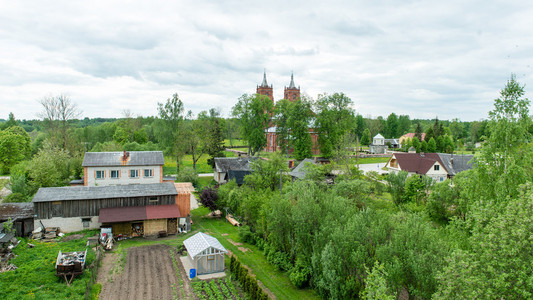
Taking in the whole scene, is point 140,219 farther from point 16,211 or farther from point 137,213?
point 16,211

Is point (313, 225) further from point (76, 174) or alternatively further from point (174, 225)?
point (76, 174)

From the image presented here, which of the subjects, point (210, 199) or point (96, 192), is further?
point (210, 199)

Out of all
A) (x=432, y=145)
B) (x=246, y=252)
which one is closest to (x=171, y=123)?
(x=246, y=252)

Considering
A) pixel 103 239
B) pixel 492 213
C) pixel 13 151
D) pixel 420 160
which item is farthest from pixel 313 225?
pixel 13 151

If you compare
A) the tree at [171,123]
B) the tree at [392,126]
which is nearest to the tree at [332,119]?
the tree at [171,123]

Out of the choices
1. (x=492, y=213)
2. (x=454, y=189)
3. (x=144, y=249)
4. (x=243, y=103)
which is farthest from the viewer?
(x=243, y=103)

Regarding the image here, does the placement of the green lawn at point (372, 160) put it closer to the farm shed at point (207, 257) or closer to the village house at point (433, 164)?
the village house at point (433, 164)

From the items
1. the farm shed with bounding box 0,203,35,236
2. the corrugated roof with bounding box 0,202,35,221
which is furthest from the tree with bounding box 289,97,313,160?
the farm shed with bounding box 0,203,35,236
